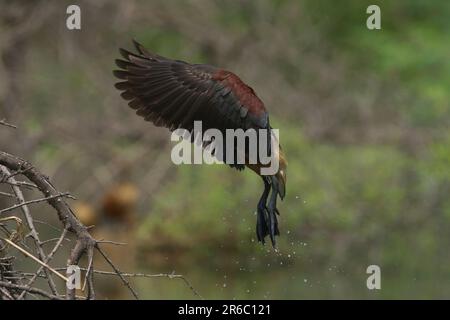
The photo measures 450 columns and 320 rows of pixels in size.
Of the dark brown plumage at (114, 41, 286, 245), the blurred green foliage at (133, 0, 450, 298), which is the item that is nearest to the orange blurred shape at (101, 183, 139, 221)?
the blurred green foliage at (133, 0, 450, 298)

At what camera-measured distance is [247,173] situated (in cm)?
1442

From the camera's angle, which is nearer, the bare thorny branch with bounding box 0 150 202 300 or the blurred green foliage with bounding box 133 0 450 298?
the bare thorny branch with bounding box 0 150 202 300

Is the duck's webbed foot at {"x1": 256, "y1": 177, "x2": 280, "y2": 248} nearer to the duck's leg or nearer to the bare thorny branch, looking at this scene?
the duck's leg

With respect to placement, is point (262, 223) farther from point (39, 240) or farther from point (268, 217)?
point (39, 240)

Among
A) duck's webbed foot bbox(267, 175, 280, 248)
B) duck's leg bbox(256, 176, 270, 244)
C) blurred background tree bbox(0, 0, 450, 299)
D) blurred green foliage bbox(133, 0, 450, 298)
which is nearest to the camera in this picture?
duck's webbed foot bbox(267, 175, 280, 248)

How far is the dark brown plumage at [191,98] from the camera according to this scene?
6.51m

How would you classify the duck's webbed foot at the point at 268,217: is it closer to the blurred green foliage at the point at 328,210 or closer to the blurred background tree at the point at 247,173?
the blurred background tree at the point at 247,173

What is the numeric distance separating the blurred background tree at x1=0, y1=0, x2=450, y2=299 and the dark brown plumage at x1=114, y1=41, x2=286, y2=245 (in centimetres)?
438

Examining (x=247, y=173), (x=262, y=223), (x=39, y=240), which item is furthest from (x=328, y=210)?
(x=39, y=240)

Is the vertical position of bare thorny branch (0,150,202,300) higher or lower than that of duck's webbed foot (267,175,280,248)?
lower

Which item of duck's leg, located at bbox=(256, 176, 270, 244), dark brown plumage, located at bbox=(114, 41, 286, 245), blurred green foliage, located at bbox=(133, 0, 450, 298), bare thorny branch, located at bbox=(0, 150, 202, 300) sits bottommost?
bare thorny branch, located at bbox=(0, 150, 202, 300)

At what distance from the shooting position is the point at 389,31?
20859 mm

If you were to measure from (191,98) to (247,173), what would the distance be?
7.86m

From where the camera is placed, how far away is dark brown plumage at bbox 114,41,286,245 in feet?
21.4
